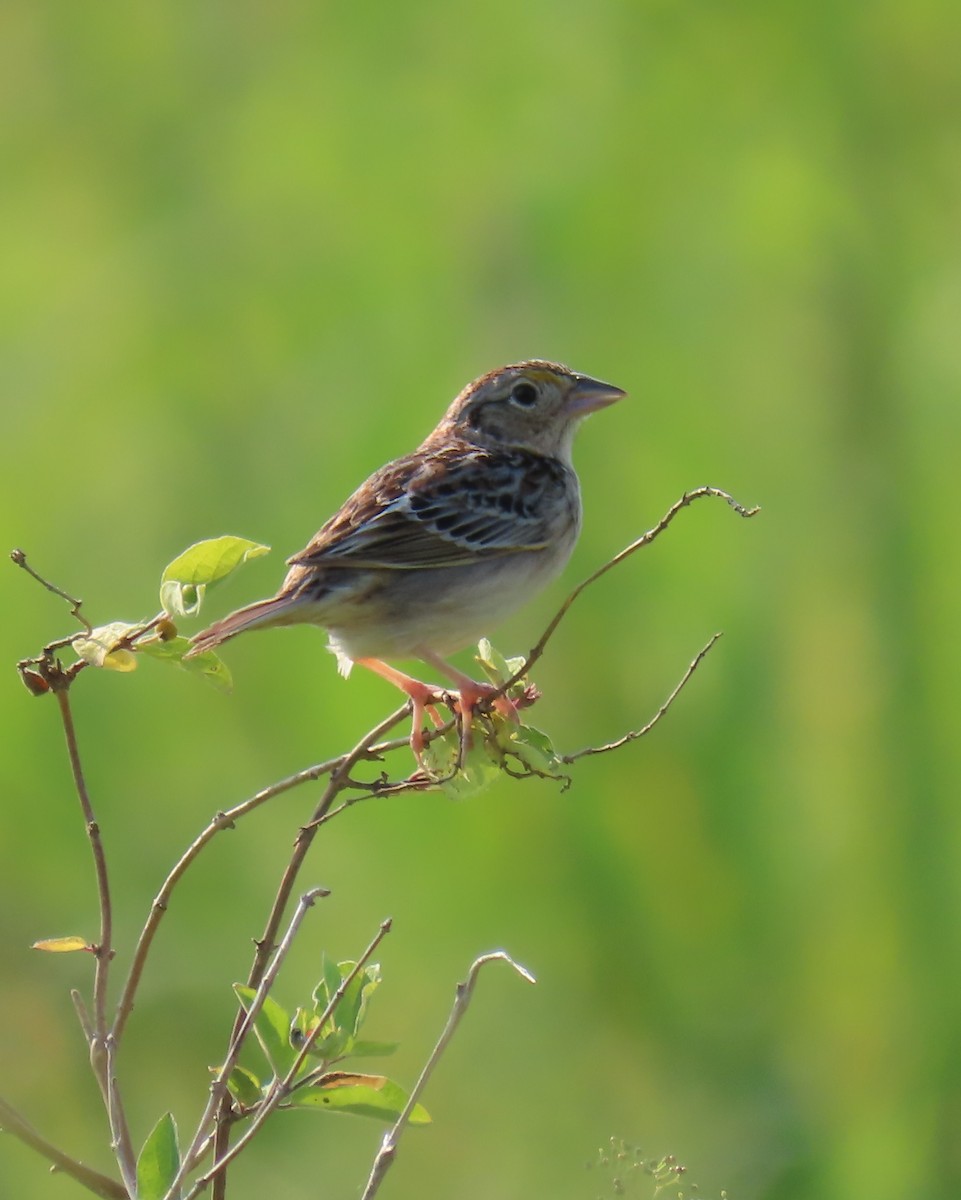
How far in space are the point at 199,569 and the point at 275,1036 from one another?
2.38ft

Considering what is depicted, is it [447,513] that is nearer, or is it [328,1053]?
[328,1053]

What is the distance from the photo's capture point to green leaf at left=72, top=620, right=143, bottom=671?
232 centimetres

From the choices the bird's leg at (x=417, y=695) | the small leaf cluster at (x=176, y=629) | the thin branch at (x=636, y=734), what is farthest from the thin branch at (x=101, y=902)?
the bird's leg at (x=417, y=695)

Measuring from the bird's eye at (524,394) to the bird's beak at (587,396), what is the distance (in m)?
0.11

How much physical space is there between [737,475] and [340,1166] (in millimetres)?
→ 3021

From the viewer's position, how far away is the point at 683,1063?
5926mm

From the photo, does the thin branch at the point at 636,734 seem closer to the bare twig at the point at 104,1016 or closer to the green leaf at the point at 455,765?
the green leaf at the point at 455,765

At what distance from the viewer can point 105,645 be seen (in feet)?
7.65

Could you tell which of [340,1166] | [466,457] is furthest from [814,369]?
[340,1166]

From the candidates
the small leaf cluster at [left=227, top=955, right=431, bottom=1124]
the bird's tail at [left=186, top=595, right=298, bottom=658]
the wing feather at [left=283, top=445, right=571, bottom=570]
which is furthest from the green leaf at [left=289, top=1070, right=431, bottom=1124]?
the wing feather at [left=283, top=445, right=571, bottom=570]

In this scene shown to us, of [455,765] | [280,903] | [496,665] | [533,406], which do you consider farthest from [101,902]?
[533,406]

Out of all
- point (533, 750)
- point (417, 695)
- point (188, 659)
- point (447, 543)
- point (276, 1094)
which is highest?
point (188, 659)

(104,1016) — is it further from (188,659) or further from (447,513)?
(447,513)

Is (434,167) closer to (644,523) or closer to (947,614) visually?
(644,523)
